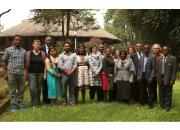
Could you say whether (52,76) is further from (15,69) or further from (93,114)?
(93,114)

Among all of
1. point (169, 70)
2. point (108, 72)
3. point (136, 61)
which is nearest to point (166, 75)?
point (169, 70)

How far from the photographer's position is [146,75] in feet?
36.0

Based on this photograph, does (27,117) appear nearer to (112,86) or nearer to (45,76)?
(45,76)

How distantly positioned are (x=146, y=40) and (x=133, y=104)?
8906mm

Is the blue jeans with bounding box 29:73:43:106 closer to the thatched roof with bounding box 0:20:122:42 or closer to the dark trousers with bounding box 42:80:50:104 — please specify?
the dark trousers with bounding box 42:80:50:104

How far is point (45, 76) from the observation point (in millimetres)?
10641

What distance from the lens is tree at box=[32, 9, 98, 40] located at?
16375mm

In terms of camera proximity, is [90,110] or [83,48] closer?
[90,110]

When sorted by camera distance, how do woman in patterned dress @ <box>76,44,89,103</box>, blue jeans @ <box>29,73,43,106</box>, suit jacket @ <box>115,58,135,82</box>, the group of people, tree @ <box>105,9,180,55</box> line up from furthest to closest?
tree @ <box>105,9,180,55</box>
suit jacket @ <box>115,58,135,82</box>
woman in patterned dress @ <box>76,44,89,103</box>
blue jeans @ <box>29,73,43,106</box>
the group of people

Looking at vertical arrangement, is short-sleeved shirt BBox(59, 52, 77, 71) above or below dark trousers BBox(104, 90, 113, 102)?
above

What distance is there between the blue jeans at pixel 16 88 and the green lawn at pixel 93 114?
9.6 inches

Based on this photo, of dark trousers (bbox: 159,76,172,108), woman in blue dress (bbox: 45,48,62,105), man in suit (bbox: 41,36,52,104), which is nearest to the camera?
dark trousers (bbox: 159,76,172,108)

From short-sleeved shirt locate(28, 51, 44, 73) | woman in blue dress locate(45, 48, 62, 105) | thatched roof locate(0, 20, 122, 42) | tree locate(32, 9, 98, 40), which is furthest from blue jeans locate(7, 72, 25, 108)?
thatched roof locate(0, 20, 122, 42)

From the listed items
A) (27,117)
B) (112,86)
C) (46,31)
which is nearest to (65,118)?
(27,117)
